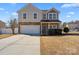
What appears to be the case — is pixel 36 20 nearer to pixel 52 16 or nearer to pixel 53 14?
pixel 52 16

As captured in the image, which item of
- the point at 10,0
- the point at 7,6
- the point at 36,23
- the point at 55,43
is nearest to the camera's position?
the point at 10,0

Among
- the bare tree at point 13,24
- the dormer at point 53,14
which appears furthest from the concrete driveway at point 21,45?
the dormer at point 53,14

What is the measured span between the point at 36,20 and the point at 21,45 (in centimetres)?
362

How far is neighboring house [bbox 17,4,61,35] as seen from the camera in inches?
540

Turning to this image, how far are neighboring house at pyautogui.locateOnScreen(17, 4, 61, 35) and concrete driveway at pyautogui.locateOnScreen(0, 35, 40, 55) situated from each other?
2.36 ft

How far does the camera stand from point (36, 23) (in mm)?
14477

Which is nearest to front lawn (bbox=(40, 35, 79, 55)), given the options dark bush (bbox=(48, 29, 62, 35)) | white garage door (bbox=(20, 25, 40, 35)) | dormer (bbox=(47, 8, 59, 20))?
dark bush (bbox=(48, 29, 62, 35))

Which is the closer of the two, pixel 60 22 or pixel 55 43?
pixel 55 43

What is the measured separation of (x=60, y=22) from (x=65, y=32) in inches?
27.0

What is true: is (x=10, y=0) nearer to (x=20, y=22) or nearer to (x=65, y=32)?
(x=20, y=22)

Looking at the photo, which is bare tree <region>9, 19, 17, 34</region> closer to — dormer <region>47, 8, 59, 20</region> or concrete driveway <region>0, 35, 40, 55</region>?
concrete driveway <region>0, 35, 40, 55</region>

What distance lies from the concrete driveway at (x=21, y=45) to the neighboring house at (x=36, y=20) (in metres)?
0.72

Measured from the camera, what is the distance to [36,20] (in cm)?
1460

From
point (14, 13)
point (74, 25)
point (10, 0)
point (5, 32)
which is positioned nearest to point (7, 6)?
point (14, 13)
